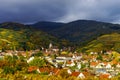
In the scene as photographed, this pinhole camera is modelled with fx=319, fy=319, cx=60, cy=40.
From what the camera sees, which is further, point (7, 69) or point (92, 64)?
point (92, 64)

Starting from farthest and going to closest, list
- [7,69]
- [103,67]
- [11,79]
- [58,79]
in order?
[103,67]
[7,69]
[58,79]
[11,79]

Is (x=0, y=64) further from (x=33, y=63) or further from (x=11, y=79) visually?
(x=11, y=79)

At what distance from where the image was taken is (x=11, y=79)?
65.8m

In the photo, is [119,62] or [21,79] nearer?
[21,79]

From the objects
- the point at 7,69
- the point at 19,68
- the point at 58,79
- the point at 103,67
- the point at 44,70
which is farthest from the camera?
the point at 103,67

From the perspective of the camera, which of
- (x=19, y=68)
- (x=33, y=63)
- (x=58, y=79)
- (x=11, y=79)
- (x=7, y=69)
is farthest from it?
(x=33, y=63)

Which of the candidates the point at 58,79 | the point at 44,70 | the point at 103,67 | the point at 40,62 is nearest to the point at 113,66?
the point at 103,67

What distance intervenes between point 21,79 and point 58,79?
9535mm

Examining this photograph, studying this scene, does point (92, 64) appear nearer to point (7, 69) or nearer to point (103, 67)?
point (103, 67)

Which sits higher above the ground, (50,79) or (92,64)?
(50,79)

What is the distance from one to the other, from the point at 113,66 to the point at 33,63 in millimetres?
54956

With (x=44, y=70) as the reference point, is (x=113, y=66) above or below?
below

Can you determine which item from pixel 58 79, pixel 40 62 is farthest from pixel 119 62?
pixel 58 79

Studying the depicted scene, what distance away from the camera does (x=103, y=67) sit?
531ft
